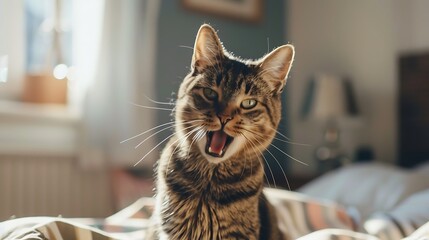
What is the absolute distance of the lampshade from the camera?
8.38 ft

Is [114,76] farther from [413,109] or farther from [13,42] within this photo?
[413,109]

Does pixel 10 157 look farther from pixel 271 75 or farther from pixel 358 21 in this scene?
pixel 358 21

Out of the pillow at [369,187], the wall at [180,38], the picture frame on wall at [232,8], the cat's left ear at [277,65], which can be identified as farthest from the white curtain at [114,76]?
the cat's left ear at [277,65]

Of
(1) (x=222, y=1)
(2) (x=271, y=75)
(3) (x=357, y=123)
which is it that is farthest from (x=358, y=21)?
(2) (x=271, y=75)

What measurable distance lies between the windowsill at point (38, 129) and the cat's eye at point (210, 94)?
127cm

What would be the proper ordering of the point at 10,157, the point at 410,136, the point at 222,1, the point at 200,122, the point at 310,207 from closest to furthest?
the point at 200,122 → the point at 310,207 → the point at 10,157 → the point at 410,136 → the point at 222,1

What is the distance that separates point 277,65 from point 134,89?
1.40 metres

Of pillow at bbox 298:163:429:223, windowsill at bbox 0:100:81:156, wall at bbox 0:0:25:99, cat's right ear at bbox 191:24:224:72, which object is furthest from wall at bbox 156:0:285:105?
cat's right ear at bbox 191:24:224:72

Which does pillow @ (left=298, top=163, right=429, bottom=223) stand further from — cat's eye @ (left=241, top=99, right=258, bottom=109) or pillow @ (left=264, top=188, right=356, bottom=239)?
cat's eye @ (left=241, top=99, right=258, bottom=109)

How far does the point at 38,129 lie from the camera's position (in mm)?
1997

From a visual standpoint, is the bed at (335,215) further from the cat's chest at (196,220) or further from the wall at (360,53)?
the wall at (360,53)

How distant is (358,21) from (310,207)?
173 cm

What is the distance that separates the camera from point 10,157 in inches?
75.1

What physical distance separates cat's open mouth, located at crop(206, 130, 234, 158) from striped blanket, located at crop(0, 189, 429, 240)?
0.20 meters
